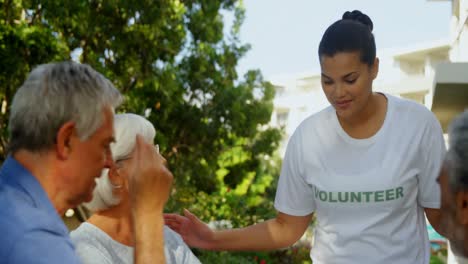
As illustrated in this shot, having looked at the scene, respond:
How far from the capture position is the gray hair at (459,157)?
5.08 ft

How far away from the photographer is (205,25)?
1341cm

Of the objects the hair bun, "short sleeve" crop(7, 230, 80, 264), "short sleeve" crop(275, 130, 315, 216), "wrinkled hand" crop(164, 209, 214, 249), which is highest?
the hair bun

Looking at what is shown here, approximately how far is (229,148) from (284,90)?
6176cm

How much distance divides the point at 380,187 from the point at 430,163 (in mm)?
233

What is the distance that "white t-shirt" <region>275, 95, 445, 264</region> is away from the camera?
9.45 ft

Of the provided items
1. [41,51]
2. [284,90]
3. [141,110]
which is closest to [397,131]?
[41,51]

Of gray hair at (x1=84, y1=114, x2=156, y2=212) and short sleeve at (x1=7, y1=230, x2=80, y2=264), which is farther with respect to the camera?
gray hair at (x1=84, y1=114, x2=156, y2=212)

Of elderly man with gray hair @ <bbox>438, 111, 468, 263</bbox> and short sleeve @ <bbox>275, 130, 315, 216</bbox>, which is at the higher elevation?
elderly man with gray hair @ <bbox>438, 111, 468, 263</bbox>

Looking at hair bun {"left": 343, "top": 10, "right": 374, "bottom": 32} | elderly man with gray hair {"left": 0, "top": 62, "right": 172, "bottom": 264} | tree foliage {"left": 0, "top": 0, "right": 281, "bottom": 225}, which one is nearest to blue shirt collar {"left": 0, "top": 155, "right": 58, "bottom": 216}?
elderly man with gray hair {"left": 0, "top": 62, "right": 172, "bottom": 264}

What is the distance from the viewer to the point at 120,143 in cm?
259

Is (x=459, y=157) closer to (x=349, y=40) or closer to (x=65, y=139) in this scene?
(x=65, y=139)

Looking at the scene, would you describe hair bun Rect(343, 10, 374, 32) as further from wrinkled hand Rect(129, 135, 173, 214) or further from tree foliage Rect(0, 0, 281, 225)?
tree foliage Rect(0, 0, 281, 225)

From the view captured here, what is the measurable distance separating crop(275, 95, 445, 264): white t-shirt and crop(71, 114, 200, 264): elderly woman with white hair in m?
0.79

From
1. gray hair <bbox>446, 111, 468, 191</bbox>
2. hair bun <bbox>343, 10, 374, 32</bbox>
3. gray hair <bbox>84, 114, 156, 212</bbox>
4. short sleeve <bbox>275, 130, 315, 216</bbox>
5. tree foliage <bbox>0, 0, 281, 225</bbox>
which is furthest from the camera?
tree foliage <bbox>0, 0, 281, 225</bbox>
